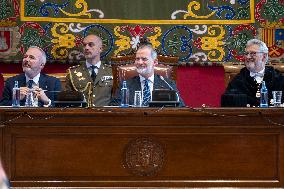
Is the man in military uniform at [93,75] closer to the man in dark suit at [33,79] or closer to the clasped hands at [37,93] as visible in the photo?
the man in dark suit at [33,79]

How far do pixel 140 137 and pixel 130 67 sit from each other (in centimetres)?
116

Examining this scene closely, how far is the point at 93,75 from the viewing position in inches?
169

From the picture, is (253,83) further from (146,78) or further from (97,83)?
(97,83)

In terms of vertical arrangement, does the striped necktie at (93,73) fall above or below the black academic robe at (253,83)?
above

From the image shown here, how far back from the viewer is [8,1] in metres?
4.64

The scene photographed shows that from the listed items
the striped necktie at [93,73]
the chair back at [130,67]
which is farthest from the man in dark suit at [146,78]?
the striped necktie at [93,73]

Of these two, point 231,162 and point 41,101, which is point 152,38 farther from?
point 231,162

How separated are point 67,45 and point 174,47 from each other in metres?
0.88

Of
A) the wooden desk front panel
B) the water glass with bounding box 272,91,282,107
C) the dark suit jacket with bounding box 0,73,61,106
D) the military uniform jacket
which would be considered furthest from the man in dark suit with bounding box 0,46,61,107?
the water glass with bounding box 272,91,282,107

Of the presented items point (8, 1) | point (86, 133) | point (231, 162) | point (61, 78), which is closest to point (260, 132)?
point (231, 162)

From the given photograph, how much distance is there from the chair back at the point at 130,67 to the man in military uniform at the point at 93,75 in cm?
7

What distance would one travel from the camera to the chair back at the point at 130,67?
4.12 m

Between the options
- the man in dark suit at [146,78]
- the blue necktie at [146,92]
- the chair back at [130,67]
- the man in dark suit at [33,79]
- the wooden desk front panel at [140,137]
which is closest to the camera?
the wooden desk front panel at [140,137]

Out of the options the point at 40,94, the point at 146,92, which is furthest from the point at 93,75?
the point at 40,94
